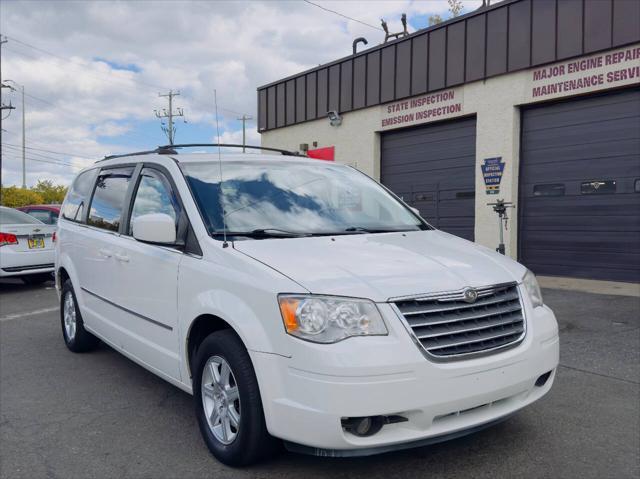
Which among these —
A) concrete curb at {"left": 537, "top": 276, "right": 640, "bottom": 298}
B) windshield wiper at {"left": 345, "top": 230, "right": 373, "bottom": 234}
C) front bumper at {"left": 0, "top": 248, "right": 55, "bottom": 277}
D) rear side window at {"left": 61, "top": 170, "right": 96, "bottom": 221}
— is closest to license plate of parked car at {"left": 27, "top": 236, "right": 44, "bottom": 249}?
front bumper at {"left": 0, "top": 248, "right": 55, "bottom": 277}

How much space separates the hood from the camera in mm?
2949

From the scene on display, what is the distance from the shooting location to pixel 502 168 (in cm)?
1177

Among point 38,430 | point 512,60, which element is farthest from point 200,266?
point 512,60

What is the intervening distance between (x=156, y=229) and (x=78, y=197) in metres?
2.74

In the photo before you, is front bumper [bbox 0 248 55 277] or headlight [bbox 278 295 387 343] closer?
headlight [bbox 278 295 387 343]

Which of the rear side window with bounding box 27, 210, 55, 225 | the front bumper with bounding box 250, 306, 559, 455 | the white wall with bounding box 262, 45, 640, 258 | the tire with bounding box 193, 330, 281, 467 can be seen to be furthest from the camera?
the rear side window with bounding box 27, 210, 55, 225

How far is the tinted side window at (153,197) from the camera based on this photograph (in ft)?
13.1

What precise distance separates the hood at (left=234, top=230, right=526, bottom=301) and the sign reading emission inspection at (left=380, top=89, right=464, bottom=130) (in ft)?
Result: 31.5

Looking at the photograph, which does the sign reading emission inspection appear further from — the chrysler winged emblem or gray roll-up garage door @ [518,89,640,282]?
the chrysler winged emblem

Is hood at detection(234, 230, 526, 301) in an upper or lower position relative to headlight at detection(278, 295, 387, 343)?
upper

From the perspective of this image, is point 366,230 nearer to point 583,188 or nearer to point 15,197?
point 583,188

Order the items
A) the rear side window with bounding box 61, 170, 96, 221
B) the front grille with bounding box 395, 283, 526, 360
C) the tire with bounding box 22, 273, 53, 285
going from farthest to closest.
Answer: the tire with bounding box 22, 273, 53, 285
the rear side window with bounding box 61, 170, 96, 221
the front grille with bounding box 395, 283, 526, 360

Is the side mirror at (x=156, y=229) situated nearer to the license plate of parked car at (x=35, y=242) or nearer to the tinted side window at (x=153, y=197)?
the tinted side window at (x=153, y=197)

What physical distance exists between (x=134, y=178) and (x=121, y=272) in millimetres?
733
